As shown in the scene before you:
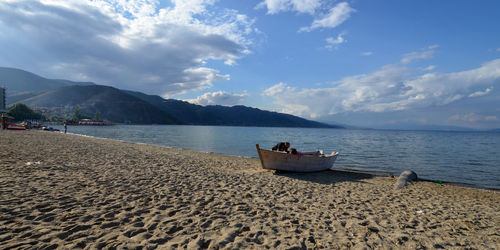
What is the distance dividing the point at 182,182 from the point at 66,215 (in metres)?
3.93

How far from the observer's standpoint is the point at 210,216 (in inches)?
205

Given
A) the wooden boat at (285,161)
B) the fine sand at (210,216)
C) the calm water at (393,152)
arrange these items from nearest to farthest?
1. the fine sand at (210,216)
2. the wooden boat at (285,161)
3. the calm water at (393,152)

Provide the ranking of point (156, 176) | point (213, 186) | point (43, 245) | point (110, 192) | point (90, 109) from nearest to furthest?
point (43, 245) < point (110, 192) < point (213, 186) < point (156, 176) < point (90, 109)

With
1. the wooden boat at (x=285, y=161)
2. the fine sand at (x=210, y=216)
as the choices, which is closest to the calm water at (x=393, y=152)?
the wooden boat at (x=285, y=161)

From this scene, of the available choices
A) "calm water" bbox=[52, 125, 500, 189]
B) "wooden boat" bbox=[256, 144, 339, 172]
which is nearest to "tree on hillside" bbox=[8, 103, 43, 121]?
"calm water" bbox=[52, 125, 500, 189]

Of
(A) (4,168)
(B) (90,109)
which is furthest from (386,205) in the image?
(B) (90,109)

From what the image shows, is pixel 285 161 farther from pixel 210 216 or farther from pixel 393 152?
pixel 393 152

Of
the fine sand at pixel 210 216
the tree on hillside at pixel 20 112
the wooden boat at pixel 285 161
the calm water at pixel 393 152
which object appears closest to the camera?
the fine sand at pixel 210 216

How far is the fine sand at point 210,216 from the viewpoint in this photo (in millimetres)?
4051

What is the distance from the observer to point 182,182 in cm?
838

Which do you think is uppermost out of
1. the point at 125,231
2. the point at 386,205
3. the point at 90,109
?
the point at 90,109

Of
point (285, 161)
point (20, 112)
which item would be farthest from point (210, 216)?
point (20, 112)

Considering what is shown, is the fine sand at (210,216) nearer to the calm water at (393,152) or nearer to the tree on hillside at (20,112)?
the calm water at (393,152)

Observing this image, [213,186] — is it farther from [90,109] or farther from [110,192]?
[90,109]
